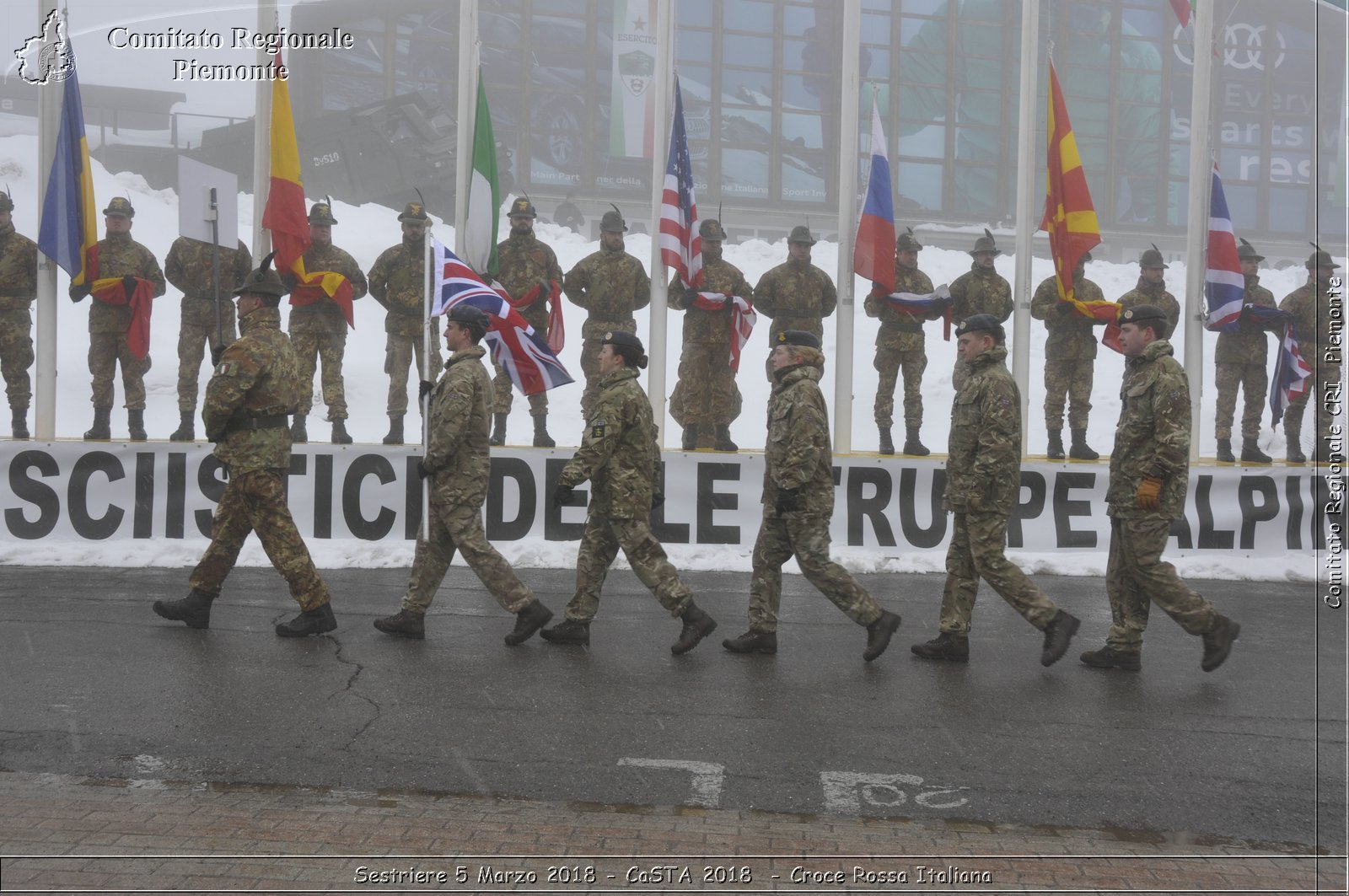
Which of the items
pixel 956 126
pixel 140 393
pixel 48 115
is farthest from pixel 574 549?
pixel 956 126

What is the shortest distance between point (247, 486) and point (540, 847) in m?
4.23

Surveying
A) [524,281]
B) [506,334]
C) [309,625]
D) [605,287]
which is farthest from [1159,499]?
[524,281]

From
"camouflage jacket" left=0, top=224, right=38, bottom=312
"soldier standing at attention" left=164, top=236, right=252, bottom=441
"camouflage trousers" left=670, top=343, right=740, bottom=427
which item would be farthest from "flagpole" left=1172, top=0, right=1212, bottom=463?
"camouflage jacket" left=0, top=224, right=38, bottom=312

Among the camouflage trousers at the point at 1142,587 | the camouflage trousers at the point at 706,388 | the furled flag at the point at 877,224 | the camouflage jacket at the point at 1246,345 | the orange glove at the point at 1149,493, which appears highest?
the furled flag at the point at 877,224

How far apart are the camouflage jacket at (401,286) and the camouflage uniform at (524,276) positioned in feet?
2.62

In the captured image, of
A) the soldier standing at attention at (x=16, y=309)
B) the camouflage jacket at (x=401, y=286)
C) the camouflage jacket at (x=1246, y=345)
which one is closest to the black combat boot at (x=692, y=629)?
the camouflage jacket at (x=401, y=286)

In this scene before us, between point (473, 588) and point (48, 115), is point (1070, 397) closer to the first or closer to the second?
point (473, 588)

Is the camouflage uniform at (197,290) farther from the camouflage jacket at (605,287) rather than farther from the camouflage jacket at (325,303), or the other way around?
the camouflage jacket at (605,287)

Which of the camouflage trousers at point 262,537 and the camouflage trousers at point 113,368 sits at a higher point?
the camouflage trousers at point 113,368

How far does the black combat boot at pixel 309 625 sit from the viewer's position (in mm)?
7527

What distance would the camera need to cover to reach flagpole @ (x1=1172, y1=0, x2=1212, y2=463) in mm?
12156

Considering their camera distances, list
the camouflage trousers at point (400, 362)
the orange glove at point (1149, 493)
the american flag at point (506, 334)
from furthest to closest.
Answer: the camouflage trousers at point (400, 362), the american flag at point (506, 334), the orange glove at point (1149, 493)

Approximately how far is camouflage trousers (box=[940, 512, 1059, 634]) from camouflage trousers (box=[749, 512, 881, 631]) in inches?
22.5

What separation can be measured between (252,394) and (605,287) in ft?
16.3
